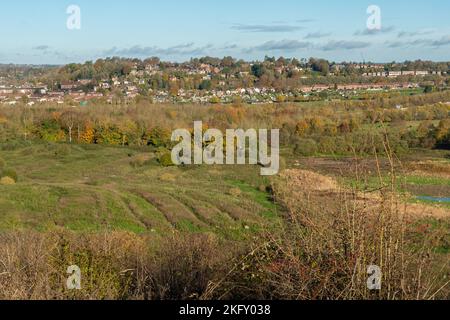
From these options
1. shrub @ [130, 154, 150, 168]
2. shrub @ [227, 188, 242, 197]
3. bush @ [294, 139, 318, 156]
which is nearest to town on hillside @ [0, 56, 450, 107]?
bush @ [294, 139, 318, 156]

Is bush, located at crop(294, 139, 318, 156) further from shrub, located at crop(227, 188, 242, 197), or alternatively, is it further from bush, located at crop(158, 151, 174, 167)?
shrub, located at crop(227, 188, 242, 197)

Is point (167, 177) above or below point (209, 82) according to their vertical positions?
below

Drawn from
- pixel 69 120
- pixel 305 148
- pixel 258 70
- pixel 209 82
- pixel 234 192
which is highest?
pixel 258 70

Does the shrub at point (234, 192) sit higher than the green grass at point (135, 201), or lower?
lower

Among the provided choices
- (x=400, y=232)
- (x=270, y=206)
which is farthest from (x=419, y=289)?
(x=270, y=206)

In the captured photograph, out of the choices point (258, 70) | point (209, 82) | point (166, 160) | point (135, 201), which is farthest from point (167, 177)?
point (258, 70)

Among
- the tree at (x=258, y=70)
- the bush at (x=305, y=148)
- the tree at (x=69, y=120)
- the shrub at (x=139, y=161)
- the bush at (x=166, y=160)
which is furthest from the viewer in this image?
the tree at (x=258, y=70)

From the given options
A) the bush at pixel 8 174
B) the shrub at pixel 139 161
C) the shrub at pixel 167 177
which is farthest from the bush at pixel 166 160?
the bush at pixel 8 174

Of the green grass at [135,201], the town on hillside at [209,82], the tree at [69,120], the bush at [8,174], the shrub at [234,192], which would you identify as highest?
the town on hillside at [209,82]

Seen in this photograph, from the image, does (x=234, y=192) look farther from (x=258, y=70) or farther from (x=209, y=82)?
(x=258, y=70)

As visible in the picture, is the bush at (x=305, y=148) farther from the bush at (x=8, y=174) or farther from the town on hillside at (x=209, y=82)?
the town on hillside at (x=209, y=82)

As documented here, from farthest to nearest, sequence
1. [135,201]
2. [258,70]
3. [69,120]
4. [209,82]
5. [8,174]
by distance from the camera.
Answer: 1. [258,70]
2. [209,82]
3. [69,120]
4. [8,174]
5. [135,201]
